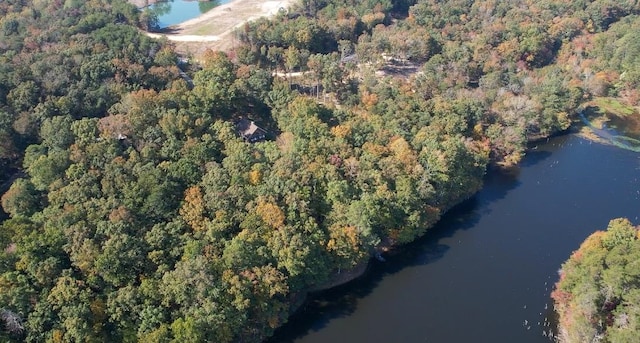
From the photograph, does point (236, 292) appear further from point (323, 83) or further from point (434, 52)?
point (434, 52)

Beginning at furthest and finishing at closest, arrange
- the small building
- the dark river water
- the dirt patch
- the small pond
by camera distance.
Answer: the small pond, the dirt patch, the small building, the dark river water

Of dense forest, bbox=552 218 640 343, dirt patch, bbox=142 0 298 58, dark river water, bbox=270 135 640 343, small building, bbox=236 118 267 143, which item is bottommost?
dark river water, bbox=270 135 640 343

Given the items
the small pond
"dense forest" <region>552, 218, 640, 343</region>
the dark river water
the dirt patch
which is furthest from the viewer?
the small pond


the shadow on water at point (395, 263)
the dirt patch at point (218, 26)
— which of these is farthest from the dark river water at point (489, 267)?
the dirt patch at point (218, 26)

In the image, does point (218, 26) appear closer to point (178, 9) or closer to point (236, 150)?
point (178, 9)

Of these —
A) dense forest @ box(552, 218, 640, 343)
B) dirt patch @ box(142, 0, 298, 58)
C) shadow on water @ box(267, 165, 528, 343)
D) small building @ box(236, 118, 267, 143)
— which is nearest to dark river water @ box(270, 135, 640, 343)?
shadow on water @ box(267, 165, 528, 343)

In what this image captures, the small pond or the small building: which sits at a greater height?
the small pond

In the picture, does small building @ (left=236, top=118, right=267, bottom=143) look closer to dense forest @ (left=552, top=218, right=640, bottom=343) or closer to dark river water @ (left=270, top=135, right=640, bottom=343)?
dark river water @ (left=270, top=135, right=640, bottom=343)
